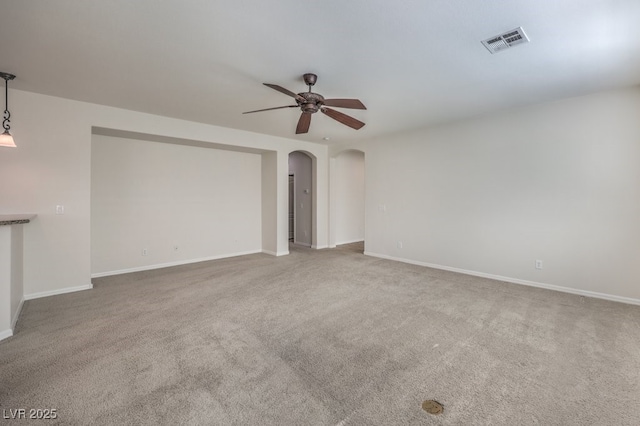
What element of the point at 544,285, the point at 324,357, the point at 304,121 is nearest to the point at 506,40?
the point at 304,121

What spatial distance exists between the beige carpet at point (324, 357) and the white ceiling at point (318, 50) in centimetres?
259

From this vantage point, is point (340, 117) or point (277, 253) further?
point (277, 253)

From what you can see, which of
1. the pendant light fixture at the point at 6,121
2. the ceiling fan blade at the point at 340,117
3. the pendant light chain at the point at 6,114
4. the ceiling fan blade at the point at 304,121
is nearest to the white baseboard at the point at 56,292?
the pendant light fixture at the point at 6,121

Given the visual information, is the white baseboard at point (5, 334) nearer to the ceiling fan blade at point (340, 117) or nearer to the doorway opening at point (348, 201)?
the ceiling fan blade at point (340, 117)

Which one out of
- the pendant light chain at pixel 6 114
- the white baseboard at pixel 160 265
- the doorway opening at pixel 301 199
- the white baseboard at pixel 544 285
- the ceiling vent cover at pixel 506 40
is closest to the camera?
the ceiling vent cover at pixel 506 40

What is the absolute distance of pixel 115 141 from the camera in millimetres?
4570

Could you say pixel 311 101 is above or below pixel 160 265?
above

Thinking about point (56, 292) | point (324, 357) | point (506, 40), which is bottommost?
Result: point (324, 357)

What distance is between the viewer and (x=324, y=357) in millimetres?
2209

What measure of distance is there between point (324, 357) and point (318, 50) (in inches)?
104

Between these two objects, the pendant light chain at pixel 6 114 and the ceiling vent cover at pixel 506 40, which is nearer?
the ceiling vent cover at pixel 506 40

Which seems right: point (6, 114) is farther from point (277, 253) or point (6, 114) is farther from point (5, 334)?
point (277, 253)

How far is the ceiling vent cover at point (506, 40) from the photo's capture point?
2.24 m

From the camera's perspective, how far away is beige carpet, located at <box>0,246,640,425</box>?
5.47 ft
